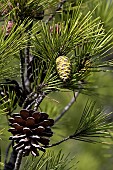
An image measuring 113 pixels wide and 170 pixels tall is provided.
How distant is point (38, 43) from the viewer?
0.76 m

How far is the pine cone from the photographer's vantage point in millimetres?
782

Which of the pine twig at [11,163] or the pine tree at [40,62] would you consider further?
the pine twig at [11,163]

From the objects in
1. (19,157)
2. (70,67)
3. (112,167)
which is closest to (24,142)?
(19,157)

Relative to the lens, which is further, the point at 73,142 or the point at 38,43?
the point at 73,142

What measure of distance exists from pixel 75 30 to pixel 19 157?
0.84 feet

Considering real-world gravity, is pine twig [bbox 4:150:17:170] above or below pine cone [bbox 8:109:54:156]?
below

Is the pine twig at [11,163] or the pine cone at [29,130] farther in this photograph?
the pine twig at [11,163]

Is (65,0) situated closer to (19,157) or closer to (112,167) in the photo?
(19,157)

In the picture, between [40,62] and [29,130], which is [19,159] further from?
[40,62]

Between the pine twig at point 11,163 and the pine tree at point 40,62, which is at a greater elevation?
the pine tree at point 40,62

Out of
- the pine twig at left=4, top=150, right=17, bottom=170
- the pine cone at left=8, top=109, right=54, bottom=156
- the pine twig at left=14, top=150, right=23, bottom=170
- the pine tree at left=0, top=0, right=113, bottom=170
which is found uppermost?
the pine tree at left=0, top=0, right=113, bottom=170

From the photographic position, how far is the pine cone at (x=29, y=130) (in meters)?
0.78

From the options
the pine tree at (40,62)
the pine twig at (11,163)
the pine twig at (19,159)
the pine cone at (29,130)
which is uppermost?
the pine tree at (40,62)

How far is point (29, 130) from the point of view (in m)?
0.79
